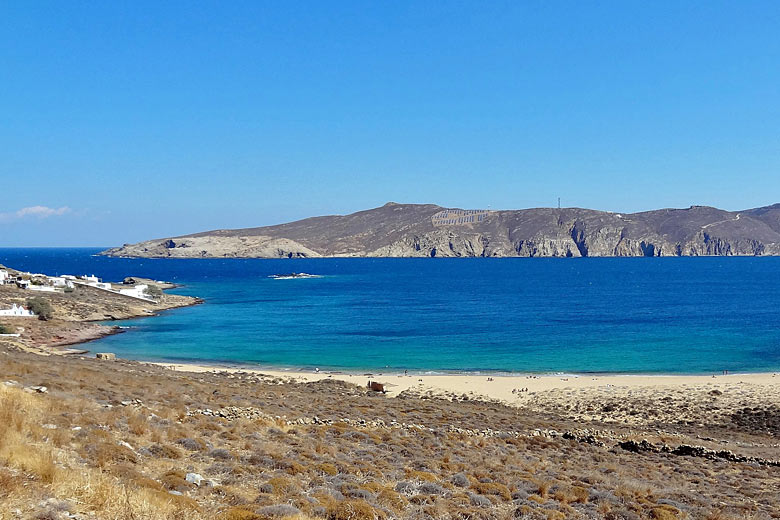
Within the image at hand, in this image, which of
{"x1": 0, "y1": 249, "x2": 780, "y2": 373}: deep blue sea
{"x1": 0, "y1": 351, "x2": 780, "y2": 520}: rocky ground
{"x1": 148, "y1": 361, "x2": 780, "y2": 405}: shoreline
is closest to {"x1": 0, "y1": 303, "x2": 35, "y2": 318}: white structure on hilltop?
{"x1": 0, "y1": 249, "x2": 780, "y2": 373}: deep blue sea

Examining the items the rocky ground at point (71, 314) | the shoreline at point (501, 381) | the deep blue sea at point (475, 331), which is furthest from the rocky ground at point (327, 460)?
the rocky ground at point (71, 314)

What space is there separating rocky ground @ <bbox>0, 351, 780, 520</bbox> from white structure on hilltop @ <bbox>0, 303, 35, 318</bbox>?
40.9 m

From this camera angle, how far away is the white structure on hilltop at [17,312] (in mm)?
53850

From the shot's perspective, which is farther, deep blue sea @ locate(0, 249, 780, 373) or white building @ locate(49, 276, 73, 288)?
white building @ locate(49, 276, 73, 288)

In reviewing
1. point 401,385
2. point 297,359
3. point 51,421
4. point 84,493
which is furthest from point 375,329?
point 84,493

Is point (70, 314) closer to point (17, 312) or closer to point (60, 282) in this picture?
point (17, 312)

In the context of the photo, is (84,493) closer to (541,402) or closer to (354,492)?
(354,492)

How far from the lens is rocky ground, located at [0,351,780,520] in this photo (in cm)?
872

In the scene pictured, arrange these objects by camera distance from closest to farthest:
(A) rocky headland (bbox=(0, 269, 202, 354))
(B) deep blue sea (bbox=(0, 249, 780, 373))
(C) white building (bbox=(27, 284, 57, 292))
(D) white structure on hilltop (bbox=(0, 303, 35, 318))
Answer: (B) deep blue sea (bbox=(0, 249, 780, 373))
(A) rocky headland (bbox=(0, 269, 202, 354))
(D) white structure on hilltop (bbox=(0, 303, 35, 318))
(C) white building (bbox=(27, 284, 57, 292))

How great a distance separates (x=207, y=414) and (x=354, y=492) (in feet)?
25.1

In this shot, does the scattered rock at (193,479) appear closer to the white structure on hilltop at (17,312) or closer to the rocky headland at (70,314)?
the rocky headland at (70,314)

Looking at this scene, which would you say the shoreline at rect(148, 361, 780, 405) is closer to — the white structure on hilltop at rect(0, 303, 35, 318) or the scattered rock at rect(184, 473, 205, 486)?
the scattered rock at rect(184, 473, 205, 486)

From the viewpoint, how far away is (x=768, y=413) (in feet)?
90.7

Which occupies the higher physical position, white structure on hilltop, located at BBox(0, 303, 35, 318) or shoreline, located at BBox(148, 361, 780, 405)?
white structure on hilltop, located at BBox(0, 303, 35, 318)
